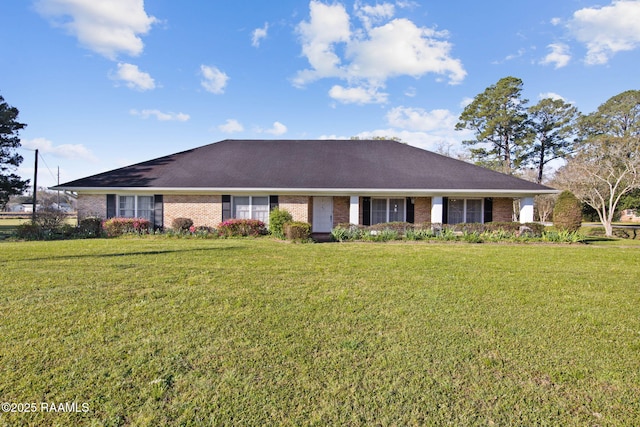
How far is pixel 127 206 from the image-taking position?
1652cm

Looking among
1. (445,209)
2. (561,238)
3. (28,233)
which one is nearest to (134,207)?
(28,233)

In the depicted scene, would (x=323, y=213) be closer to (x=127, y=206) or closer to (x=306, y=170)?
(x=306, y=170)

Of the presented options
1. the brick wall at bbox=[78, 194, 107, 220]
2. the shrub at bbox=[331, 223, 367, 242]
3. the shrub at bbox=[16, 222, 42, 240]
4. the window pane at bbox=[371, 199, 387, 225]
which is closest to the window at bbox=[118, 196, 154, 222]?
the brick wall at bbox=[78, 194, 107, 220]

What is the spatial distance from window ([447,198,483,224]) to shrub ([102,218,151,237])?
14.7 metres

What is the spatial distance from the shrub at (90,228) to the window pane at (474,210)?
17.3m

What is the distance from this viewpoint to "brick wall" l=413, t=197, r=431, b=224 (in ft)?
55.9

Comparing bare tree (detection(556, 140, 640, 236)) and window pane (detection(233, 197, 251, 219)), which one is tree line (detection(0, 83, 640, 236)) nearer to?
bare tree (detection(556, 140, 640, 236))

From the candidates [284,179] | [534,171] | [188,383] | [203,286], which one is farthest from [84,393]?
[534,171]

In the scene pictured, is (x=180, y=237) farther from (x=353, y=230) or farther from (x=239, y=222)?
(x=353, y=230)

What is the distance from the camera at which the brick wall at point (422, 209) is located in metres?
17.0

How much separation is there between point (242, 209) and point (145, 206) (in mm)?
4764

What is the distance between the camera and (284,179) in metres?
16.5

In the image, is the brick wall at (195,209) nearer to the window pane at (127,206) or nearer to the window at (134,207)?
the window at (134,207)

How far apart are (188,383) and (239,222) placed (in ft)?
39.9
